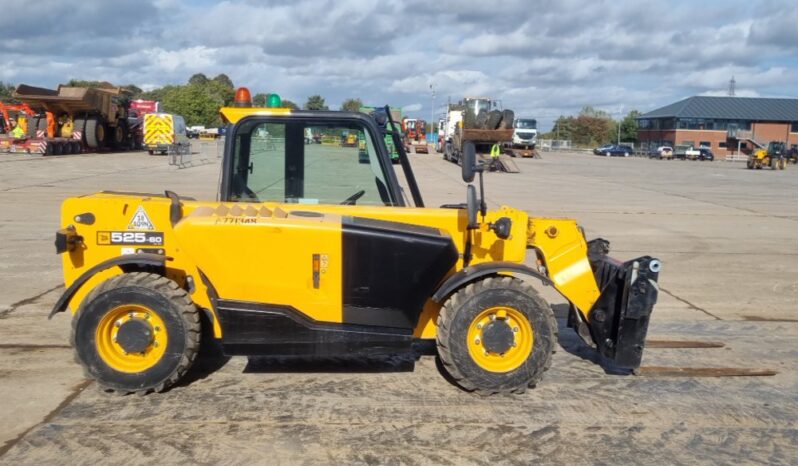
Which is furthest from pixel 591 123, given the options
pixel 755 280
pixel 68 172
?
pixel 755 280

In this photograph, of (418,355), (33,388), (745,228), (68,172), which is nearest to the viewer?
(33,388)

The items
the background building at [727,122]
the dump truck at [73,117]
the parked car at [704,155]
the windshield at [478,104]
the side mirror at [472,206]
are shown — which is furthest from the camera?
the background building at [727,122]

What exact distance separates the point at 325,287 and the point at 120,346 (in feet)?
4.71

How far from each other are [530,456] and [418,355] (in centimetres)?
195

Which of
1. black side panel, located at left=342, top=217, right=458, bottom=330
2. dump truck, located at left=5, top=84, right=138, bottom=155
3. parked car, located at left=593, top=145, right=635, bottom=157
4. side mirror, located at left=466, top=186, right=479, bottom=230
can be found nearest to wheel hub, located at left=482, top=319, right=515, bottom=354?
black side panel, located at left=342, top=217, right=458, bottom=330

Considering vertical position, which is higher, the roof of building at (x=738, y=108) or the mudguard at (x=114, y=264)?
the roof of building at (x=738, y=108)

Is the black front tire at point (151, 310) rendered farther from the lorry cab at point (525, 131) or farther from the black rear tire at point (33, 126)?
the lorry cab at point (525, 131)

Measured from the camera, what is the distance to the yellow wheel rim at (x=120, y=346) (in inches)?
189

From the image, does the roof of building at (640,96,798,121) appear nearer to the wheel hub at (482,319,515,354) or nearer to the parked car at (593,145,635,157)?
the parked car at (593,145,635,157)

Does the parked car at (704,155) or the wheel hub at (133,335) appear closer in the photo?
the wheel hub at (133,335)

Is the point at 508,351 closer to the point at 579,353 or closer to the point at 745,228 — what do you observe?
the point at 579,353

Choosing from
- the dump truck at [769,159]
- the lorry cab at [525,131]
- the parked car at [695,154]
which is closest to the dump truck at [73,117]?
the lorry cab at [525,131]

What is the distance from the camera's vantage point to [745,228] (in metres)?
15.4

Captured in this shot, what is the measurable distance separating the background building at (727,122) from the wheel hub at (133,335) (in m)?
92.3
